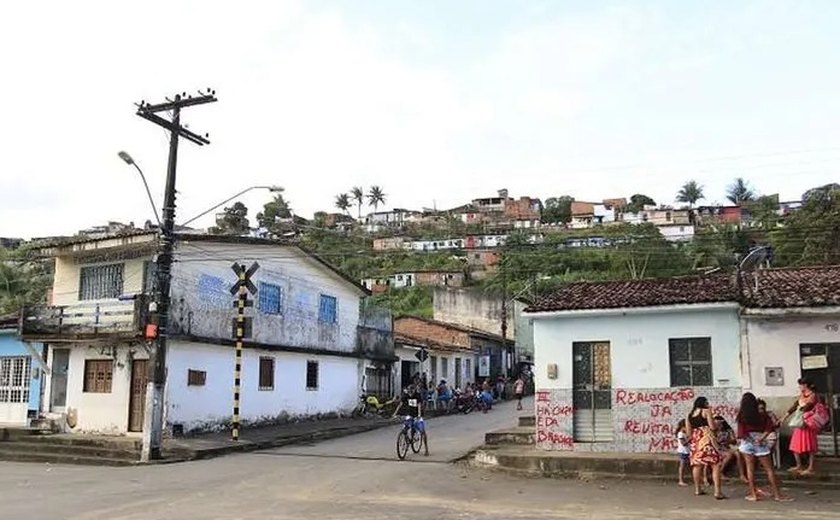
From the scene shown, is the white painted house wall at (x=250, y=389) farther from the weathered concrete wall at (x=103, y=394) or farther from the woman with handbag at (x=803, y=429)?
the woman with handbag at (x=803, y=429)

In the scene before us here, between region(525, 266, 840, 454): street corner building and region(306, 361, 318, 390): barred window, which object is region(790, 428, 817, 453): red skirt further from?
region(306, 361, 318, 390): barred window

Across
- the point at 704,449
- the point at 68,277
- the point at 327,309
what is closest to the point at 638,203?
the point at 327,309

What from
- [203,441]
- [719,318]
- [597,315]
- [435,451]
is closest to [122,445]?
[203,441]

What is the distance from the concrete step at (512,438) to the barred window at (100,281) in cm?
1212

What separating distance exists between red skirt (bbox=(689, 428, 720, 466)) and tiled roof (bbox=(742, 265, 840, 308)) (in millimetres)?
3548

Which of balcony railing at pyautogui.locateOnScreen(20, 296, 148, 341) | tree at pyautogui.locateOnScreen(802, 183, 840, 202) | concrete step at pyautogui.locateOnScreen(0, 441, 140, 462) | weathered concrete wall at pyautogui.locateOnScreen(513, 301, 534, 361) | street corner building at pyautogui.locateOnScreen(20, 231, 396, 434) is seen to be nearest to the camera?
concrete step at pyautogui.locateOnScreen(0, 441, 140, 462)

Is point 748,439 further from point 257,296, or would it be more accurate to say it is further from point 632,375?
point 257,296

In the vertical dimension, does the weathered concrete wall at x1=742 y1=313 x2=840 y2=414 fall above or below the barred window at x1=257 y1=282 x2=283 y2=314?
below

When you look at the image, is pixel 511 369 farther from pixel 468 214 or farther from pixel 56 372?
pixel 468 214

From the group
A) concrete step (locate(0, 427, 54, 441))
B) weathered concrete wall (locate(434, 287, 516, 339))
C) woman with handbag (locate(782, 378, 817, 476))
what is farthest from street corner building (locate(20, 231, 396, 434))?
weathered concrete wall (locate(434, 287, 516, 339))

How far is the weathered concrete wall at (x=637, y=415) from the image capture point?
51.0 ft

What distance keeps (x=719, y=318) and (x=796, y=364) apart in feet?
5.27

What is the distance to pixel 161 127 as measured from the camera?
1969cm

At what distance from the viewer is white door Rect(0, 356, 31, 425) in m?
25.6
